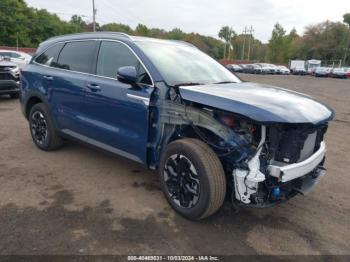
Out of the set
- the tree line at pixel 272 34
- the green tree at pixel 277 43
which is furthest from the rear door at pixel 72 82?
the green tree at pixel 277 43

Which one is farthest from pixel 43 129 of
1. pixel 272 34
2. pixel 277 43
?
pixel 272 34

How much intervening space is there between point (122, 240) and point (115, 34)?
254 cm

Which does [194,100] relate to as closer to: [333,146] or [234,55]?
[333,146]

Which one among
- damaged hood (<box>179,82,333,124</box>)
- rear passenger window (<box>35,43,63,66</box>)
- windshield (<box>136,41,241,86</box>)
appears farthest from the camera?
rear passenger window (<box>35,43,63,66</box>)

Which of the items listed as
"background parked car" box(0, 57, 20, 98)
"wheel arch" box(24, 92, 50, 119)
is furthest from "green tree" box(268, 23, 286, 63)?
"wheel arch" box(24, 92, 50, 119)

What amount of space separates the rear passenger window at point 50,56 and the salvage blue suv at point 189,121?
0.73 ft

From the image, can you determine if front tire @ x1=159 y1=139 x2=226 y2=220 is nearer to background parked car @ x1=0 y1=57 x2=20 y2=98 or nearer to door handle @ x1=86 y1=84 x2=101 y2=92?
door handle @ x1=86 y1=84 x2=101 y2=92

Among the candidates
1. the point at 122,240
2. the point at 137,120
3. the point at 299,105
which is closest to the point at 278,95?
the point at 299,105

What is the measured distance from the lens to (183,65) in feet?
12.9

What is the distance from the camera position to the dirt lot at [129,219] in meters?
2.87

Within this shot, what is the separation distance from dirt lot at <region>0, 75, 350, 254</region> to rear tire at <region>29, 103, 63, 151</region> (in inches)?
18.4

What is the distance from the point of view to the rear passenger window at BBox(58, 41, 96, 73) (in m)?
4.27

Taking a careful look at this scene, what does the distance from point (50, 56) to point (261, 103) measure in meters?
3.59

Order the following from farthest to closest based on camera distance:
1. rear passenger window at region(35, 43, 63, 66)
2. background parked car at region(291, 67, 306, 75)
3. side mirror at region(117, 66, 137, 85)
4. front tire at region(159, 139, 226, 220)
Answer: background parked car at region(291, 67, 306, 75) < rear passenger window at region(35, 43, 63, 66) < side mirror at region(117, 66, 137, 85) < front tire at region(159, 139, 226, 220)
